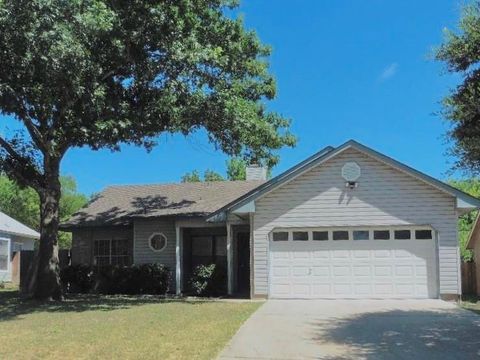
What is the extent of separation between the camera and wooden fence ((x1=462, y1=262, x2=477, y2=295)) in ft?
76.0

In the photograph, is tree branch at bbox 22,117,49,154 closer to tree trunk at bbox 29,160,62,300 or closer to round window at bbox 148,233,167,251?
tree trunk at bbox 29,160,62,300

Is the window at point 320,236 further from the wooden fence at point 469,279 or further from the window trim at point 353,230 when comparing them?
the wooden fence at point 469,279

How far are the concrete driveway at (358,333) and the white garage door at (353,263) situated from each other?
1.79m

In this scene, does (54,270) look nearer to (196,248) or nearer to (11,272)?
(196,248)

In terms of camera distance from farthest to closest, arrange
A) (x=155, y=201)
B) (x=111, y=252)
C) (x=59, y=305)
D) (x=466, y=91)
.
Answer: (x=155, y=201) → (x=111, y=252) → (x=59, y=305) → (x=466, y=91)

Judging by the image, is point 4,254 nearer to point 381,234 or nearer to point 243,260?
point 243,260

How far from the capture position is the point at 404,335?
1180 centimetres

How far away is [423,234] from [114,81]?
10656 mm

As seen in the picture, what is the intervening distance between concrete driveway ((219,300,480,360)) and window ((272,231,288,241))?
10.2ft

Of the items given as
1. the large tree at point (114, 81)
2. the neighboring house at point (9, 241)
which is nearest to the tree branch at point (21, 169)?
the large tree at point (114, 81)

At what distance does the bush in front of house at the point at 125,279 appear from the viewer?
22.7 meters

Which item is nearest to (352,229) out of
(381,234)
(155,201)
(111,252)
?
(381,234)

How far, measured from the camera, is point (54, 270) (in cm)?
1939

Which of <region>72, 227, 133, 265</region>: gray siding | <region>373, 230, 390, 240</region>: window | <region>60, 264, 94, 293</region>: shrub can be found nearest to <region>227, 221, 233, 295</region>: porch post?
<region>373, 230, 390, 240</region>: window
